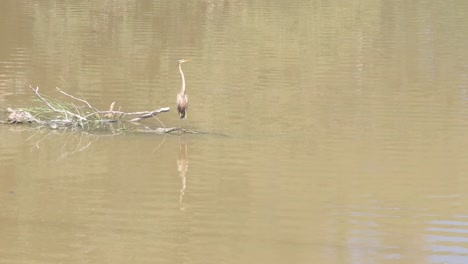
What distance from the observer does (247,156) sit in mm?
9602

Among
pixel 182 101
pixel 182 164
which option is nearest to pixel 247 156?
pixel 182 164

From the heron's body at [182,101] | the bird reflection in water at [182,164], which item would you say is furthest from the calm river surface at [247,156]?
the heron's body at [182,101]

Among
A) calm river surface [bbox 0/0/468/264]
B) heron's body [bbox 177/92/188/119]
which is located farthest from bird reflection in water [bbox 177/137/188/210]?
heron's body [bbox 177/92/188/119]

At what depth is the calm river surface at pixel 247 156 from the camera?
7.07 meters

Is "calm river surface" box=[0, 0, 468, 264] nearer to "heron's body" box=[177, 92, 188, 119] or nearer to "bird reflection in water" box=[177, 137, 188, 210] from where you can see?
"bird reflection in water" box=[177, 137, 188, 210]

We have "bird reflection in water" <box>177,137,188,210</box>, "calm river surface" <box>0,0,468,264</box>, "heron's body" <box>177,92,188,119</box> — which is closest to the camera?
"calm river surface" <box>0,0,468,264</box>

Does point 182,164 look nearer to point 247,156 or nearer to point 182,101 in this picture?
point 247,156

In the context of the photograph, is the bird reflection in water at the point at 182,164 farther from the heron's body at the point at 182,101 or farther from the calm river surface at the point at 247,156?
the heron's body at the point at 182,101

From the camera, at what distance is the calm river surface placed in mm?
7066

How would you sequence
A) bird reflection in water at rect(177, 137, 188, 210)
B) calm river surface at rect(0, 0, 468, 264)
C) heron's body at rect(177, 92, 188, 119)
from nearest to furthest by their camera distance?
1. calm river surface at rect(0, 0, 468, 264)
2. bird reflection in water at rect(177, 137, 188, 210)
3. heron's body at rect(177, 92, 188, 119)

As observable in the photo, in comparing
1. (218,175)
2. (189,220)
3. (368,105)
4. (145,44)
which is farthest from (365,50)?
(189,220)

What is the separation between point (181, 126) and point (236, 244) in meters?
4.30

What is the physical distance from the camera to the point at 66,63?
1569 centimetres

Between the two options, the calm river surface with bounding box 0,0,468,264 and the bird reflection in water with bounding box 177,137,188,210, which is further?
the bird reflection in water with bounding box 177,137,188,210
